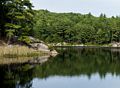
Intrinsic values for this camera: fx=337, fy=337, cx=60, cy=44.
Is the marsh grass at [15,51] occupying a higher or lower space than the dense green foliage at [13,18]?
lower

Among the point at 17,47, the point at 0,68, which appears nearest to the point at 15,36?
the point at 17,47

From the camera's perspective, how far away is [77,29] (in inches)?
5290

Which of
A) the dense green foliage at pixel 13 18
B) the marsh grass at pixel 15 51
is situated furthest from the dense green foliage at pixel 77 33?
the marsh grass at pixel 15 51

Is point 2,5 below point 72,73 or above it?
above

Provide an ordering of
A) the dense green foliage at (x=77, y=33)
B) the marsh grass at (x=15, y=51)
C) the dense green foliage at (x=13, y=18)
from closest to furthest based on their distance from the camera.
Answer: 1. the marsh grass at (x=15, y=51)
2. the dense green foliage at (x=13, y=18)
3. the dense green foliage at (x=77, y=33)

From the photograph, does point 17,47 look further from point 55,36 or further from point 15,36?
point 55,36

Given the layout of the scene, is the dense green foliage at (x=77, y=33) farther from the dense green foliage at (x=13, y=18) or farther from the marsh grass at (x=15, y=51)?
the marsh grass at (x=15, y=51)

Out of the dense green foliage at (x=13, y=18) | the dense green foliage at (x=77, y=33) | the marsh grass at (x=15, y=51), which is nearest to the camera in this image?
the marsh grass at (x=15, y=51)

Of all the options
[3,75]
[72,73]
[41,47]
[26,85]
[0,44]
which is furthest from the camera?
[41,47]

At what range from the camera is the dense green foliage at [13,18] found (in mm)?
57219

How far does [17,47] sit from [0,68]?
15544mm

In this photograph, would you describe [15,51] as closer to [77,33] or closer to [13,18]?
[13,18]

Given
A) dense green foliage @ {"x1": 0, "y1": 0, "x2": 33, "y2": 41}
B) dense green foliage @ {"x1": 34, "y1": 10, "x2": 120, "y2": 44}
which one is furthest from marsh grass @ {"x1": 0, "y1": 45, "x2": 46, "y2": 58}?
dense green foliage @ {"x1": 34, "y1": 10, "x2": 120, "y2": 44}

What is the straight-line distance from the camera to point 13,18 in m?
58.2
